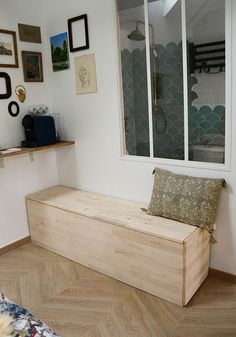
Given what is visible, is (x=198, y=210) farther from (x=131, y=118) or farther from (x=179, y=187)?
(x=131, y=118)

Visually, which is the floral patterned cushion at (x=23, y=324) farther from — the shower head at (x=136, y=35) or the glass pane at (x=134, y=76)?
the shower head at (x=136, y=35)

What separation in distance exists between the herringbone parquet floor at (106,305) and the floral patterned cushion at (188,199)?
0.52m

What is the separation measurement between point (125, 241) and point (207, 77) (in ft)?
4.35

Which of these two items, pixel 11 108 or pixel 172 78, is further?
pixel 11 108

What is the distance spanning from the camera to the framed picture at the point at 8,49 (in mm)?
2765

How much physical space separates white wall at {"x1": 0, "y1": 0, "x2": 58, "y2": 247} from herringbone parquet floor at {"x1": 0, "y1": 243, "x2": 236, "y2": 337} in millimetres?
487

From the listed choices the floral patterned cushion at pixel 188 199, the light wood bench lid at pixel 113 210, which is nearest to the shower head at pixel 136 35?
the floral patterned cushion at pixel 188 199

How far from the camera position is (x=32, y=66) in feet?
9.91

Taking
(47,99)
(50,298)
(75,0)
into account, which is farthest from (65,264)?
(75,0)

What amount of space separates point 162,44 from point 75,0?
100cm

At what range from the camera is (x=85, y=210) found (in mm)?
2594

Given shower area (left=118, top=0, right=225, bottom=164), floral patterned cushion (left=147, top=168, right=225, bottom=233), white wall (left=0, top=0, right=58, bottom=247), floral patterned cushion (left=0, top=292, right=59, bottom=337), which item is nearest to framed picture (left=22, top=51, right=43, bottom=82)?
white wall (left=0, top=0, right=58, bottom=247)

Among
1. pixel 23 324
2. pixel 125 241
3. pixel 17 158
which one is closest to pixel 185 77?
pixel 125 241

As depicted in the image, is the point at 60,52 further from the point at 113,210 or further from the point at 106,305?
the point at 106,305
